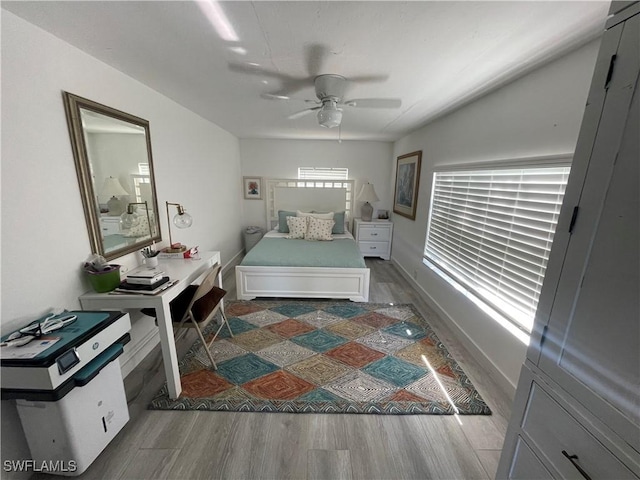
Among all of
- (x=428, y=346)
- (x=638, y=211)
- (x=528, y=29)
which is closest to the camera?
(x=638, y=211)

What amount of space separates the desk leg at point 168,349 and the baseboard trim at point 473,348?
7.37 feet

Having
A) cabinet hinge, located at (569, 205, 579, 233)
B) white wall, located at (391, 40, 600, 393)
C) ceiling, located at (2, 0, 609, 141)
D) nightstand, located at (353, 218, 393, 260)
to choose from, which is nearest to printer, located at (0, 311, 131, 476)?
ceiling, located at (2, 0, 609, 141)

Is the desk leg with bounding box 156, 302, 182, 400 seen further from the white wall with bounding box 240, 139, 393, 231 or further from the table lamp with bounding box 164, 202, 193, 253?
the white wall with bounding box 240, 139, 393, 231

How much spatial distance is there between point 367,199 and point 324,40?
3390 millimetres

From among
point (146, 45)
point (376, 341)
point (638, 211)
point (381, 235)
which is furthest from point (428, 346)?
point (146, 45)

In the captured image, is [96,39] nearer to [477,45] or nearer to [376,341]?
[477,45]

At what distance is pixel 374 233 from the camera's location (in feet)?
15.1

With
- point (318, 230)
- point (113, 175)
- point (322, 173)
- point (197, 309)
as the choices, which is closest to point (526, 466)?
point (197, 309)

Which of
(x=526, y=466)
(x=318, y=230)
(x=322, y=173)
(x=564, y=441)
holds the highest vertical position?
(x=322, y=173)

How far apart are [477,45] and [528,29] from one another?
0.22 meters

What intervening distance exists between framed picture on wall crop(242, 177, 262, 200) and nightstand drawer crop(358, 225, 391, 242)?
2063mm

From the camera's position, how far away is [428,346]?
2277 millimetres

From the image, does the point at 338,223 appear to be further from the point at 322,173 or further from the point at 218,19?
the point at 218,19

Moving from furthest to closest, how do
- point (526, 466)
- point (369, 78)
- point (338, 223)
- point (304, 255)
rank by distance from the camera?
point (338, 223) → point (304, 255) → point (369, 78) → point (526, 466)
